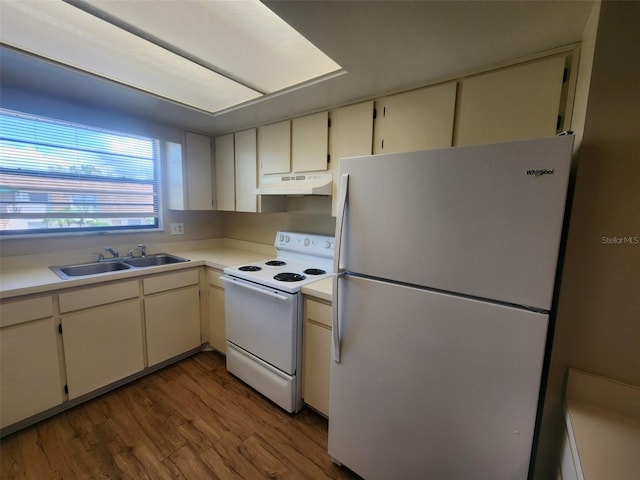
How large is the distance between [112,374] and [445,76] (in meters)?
2.97

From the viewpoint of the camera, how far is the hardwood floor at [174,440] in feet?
4.71

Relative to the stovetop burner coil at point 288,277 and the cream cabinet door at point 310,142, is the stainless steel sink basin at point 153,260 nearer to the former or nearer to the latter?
the stovetop burner coil at point 288,277

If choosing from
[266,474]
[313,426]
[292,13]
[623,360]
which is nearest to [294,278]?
[313,426]

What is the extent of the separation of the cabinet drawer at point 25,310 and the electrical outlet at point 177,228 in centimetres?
127

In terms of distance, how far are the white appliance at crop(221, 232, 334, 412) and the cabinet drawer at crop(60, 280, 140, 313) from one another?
694mm

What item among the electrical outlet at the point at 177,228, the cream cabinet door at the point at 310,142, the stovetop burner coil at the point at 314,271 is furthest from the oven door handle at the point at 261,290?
the electrical outlet at the point at 177,228

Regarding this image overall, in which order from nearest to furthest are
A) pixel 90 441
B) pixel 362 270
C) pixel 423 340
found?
pixel 423 340 → pixel 362 270 → pixel 90 441

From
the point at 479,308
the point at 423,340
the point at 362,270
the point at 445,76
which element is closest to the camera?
the point at 479,308

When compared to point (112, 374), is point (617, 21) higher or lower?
higher

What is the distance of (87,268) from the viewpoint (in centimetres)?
215

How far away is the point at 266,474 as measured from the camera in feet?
4.72

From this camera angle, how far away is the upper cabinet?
8.60 feet

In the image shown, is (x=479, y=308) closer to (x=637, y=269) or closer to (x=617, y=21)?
(x=637, y=269)

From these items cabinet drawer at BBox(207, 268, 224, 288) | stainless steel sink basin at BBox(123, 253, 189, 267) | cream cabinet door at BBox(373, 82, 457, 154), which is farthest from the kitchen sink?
cream cabinet door at BBox(373, 82, 457, 154)
